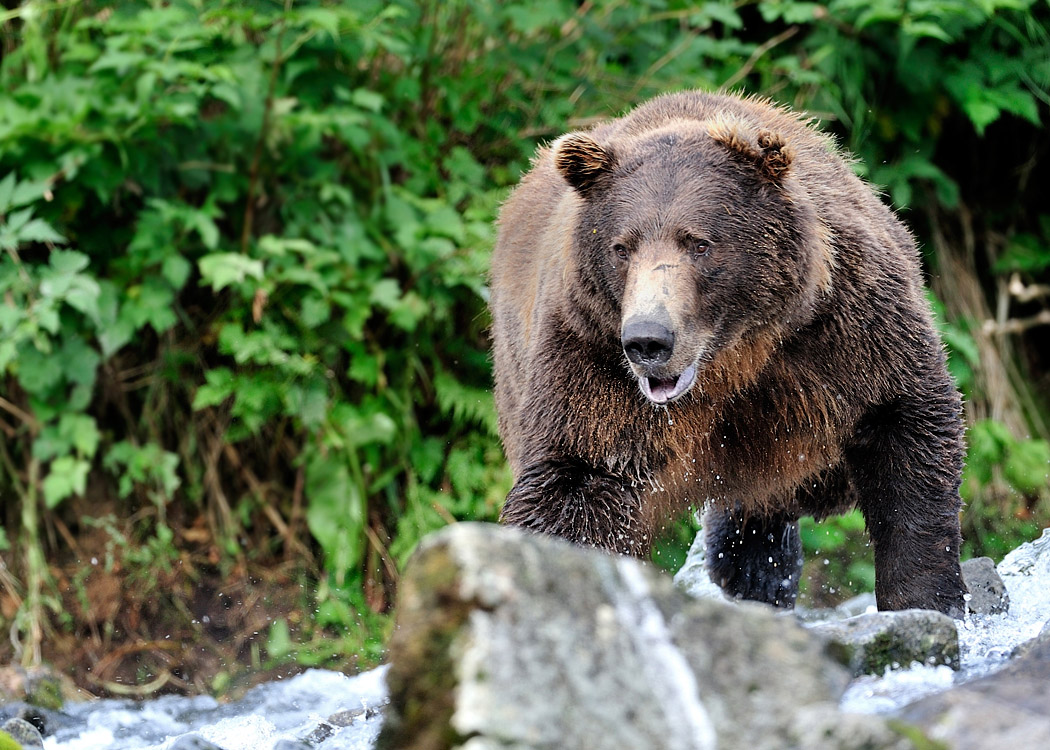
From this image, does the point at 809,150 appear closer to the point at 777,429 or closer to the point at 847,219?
the point at 847,219

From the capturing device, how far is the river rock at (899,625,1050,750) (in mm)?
1982

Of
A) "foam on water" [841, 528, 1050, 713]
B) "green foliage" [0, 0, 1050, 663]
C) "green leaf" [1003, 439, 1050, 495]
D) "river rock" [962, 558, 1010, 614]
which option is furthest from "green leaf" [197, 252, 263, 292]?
"green leaf" [1003, 439, 1050, 495]

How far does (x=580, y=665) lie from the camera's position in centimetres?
204

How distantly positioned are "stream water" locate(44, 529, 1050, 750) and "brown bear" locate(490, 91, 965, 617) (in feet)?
1.89

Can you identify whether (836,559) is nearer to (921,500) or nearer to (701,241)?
(921,500)

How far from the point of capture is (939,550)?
3.97 metres

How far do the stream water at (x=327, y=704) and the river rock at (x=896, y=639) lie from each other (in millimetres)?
30

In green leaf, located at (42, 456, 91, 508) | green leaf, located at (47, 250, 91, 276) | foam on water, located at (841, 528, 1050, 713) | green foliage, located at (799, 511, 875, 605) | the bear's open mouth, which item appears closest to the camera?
foam on water, located at (841, 528, 1050, 713)

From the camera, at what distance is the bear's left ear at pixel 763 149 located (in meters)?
3.67

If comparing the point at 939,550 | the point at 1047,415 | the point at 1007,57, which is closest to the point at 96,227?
the point at 939,550

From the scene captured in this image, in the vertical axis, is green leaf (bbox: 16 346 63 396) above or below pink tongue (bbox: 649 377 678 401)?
below

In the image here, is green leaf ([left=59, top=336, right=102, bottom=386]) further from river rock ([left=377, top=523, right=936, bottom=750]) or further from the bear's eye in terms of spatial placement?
river rock ([left=377, top=523, right=936, bottom=750])

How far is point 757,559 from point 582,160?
2.10 meters

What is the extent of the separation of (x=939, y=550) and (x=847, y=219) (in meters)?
1.04
